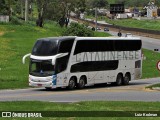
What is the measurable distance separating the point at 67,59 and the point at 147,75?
18258 millimetres

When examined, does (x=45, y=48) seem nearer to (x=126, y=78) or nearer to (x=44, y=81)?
(x=44, y=81)

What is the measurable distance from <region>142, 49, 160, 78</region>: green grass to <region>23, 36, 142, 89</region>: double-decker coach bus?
1084 cm

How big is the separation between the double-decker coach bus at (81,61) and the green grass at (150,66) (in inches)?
427

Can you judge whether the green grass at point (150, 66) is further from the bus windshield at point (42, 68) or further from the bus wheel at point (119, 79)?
the bus windshield at point (42, 68)

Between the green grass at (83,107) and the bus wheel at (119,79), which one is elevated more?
the green grass at (83,107)

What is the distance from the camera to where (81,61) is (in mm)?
33969

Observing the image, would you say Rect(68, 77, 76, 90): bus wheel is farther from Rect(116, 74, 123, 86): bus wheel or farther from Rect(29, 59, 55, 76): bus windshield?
Rect(116, 74, 123, 86): bus wheel

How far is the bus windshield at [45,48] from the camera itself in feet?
106

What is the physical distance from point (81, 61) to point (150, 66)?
22941 millimetres

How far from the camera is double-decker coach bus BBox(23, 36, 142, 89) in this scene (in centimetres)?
3225

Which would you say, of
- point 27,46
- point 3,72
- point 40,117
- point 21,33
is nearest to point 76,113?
point 40,117

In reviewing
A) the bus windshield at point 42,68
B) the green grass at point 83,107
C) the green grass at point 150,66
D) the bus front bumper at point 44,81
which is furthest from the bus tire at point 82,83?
the green grass at point 150,66

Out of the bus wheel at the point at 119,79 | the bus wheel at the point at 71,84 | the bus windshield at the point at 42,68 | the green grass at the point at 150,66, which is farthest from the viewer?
the green grass at the point at 150,66

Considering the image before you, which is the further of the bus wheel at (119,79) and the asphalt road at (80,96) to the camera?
the bus wheel at (119,79)
